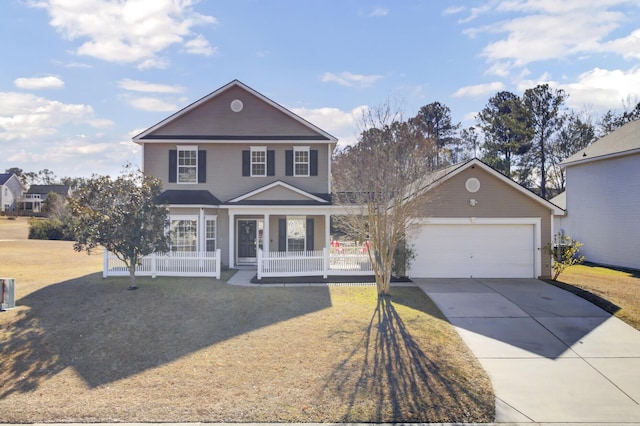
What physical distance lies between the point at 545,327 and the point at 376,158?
695cm

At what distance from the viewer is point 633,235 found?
63.9 feet

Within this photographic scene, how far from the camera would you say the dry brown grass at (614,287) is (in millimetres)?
10781

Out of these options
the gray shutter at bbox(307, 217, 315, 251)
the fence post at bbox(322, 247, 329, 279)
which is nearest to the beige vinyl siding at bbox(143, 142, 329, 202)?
the gray shutter at bbox(307, 217, 315, 251)

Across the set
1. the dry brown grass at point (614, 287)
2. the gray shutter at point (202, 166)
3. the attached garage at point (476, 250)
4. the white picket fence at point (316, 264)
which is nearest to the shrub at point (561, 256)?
the dry brown grass at point (614, 287)

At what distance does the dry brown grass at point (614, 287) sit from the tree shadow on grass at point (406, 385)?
6.29m

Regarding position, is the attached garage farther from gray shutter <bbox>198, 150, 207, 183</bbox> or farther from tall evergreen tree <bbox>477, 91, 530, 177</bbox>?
tall evergreen tree <bbox>477, 91, 530, 177</bbox>

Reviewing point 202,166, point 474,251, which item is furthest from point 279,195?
point 474,251

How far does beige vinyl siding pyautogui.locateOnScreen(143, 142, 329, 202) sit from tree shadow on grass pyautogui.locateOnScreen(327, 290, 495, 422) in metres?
11.1

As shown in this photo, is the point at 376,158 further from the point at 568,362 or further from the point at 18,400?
the point at 18,400

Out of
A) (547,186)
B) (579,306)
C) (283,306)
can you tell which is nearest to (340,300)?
(283,306)

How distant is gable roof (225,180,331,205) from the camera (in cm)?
1705

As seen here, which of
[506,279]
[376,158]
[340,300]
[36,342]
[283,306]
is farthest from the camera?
[506,279]

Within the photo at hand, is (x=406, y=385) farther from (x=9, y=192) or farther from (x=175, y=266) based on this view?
(x=9, y=192)

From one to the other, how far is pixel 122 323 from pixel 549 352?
1000 cm
